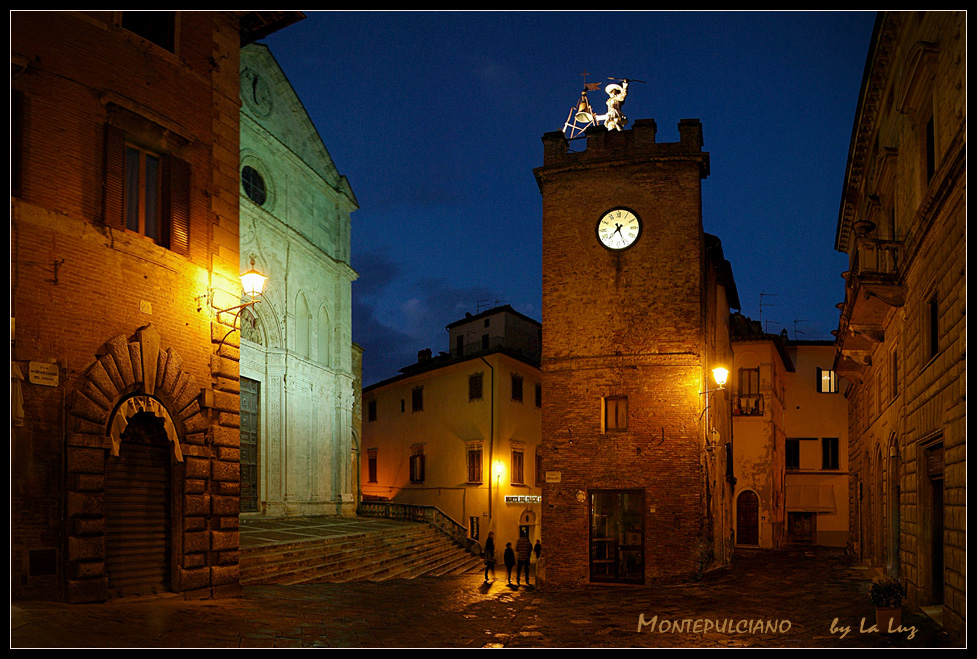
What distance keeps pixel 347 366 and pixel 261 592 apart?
2087cm

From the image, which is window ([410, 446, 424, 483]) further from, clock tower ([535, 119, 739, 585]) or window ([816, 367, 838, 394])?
window ([816, 367, 838, 394])

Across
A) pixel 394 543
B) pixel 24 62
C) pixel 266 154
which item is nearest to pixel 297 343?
pixel 266 154

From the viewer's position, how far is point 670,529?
21000 mm

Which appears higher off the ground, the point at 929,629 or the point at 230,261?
the point at 230,261

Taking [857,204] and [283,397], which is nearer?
[857,204]

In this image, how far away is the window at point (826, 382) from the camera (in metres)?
44.0

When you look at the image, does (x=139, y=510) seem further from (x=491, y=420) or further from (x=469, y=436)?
(x=469, y=436)

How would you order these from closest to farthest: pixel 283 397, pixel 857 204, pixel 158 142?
pixel 158 142 → pixel 857 204 → pixel 283 397

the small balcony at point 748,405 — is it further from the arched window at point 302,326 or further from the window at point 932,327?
the window at point 932,327

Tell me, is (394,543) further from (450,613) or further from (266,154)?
(266,154)

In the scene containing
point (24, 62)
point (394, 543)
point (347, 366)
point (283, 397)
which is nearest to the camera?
point (24, 62)

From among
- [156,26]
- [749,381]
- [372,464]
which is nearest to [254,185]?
[156,26]

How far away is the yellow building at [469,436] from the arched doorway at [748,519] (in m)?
8.91

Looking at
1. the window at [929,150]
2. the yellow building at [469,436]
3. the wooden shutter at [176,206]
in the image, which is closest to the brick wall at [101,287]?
the wooden shutter at [176,206]
